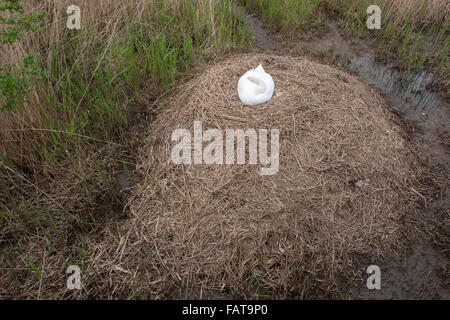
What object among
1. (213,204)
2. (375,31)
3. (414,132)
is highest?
(375,31)

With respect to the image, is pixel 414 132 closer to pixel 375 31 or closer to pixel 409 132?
pixel 409 132

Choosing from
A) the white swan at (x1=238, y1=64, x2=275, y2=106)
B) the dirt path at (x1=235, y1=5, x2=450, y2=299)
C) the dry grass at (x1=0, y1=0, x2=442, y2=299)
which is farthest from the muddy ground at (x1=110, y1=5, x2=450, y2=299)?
the white swan at (x1=238, y1=64, x2=275, y2=106)

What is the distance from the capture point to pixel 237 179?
2.00m

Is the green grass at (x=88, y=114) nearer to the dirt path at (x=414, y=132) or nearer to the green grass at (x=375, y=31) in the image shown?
the green grass at (x=375, y=31)

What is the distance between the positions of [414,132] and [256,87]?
161 cm

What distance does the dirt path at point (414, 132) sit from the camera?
5.80 feet

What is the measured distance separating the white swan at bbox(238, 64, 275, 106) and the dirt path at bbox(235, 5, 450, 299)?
1.35 meters

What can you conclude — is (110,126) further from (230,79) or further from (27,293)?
(27,293)

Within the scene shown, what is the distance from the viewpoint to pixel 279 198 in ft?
6.37

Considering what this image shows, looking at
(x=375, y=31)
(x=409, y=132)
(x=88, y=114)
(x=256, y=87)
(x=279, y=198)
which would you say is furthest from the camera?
(x=375, y=31)

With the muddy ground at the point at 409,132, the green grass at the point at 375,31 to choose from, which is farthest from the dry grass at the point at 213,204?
the green grass at the point at 375,31

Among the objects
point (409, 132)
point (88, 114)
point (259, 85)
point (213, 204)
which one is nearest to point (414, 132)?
point (409, 132)

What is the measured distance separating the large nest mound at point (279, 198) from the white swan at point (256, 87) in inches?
2.7

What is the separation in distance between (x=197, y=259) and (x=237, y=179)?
59 centimetres
